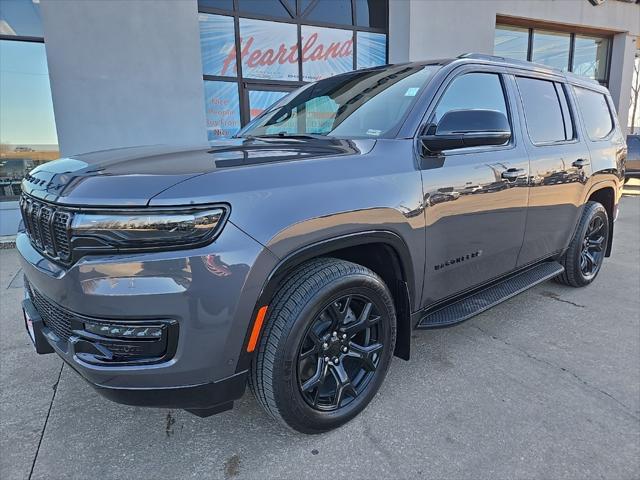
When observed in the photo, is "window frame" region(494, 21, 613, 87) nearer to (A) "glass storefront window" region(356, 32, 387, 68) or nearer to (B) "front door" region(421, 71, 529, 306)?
(A) "glass storefront window" region(356, 32, 387, 68)

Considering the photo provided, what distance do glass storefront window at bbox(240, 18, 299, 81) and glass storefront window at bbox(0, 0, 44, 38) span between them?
3254 millimetres

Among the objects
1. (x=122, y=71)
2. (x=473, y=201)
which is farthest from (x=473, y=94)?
(x=122, y=71)

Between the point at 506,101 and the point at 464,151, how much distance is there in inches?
31.0

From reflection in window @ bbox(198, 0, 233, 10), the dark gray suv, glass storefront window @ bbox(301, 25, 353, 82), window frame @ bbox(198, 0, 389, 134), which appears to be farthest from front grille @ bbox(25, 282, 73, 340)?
glass storefront window @ bbox(301, 25, 353, 82)

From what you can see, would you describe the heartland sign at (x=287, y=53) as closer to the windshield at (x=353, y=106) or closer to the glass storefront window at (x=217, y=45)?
the glass storefront window at (x=217, y=45)

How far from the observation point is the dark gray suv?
168cm

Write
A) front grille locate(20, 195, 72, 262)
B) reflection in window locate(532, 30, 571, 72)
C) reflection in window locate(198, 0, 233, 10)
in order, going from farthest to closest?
reflection in window locate(532, 30, 571, 72) → reflection in window locate(198, 0, 233, 10) → front grille locate(20, 195, 72, 262)

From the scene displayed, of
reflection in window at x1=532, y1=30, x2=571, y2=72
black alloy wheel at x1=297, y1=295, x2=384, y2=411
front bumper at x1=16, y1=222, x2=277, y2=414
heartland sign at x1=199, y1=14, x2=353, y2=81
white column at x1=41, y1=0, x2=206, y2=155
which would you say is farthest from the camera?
reflection in window at x1=532, y1=30, x2=571, y2=72

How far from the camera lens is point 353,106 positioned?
2824mm

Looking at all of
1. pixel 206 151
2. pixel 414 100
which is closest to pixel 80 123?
pixel 206 151

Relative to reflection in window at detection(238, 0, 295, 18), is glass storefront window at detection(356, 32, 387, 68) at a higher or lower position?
lower

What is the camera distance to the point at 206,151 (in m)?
2.32

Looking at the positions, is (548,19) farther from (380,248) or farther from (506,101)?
(380,248)

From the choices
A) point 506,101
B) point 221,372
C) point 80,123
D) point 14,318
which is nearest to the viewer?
point 221,372
